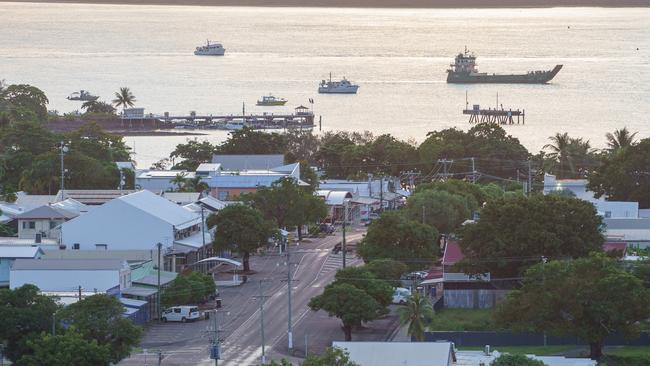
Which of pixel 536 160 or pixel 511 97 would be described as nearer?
pixel 536 160

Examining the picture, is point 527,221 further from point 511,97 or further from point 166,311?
point 511,97

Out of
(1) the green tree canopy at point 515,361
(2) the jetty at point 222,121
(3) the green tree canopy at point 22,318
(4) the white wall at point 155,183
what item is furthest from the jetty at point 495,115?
(1) the green tree canopy at point 515,361

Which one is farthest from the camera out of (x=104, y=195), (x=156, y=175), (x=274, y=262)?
(x=156, y=175)

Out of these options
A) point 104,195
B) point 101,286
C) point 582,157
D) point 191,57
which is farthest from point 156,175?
point 191,57

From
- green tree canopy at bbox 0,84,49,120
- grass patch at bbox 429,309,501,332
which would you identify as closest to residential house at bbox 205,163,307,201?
grass patch at bbox 429,309,501,332

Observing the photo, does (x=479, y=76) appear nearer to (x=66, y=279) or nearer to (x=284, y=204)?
(x=284, y=204)

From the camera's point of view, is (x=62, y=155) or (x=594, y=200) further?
(x=62, y=155)

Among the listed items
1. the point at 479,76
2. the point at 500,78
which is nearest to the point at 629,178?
the point at 500,78
